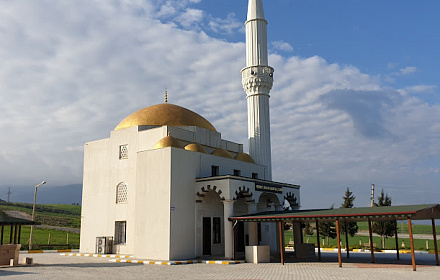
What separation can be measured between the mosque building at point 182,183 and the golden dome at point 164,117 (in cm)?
7

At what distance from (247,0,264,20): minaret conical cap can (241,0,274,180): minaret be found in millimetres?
282

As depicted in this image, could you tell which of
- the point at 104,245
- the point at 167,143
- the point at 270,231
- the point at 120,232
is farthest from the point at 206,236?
the point at 104,245

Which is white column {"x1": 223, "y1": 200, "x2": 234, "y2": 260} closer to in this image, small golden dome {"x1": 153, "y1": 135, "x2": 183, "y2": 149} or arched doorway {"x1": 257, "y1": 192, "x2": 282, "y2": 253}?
small golden dome {"x1": 153, "y1": 135, "x2": 183, "y2": 149}

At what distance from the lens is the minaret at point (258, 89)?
98.4 feet

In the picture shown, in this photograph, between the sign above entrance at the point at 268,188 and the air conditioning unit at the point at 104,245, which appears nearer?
the sign above entrance at the point at 268,188

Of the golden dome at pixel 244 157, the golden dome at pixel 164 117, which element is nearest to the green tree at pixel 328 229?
the golden dome at pixel 244 157

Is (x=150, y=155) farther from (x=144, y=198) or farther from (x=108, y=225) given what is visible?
(x=108, y=225)

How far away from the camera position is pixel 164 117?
27594 millimetres

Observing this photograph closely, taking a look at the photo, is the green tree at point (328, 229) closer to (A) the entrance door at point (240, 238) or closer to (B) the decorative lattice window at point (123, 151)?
(A) the entrance door at point (240, 238)

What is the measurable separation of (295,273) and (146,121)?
15.8m

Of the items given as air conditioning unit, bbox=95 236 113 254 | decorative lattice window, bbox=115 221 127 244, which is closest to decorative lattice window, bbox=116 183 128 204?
decorative lattice window, bbox=115 221 127 244

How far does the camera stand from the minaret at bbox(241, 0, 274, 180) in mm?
30000

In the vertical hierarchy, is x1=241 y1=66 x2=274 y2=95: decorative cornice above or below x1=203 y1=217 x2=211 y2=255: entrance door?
above

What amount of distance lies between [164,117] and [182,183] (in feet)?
23.3
